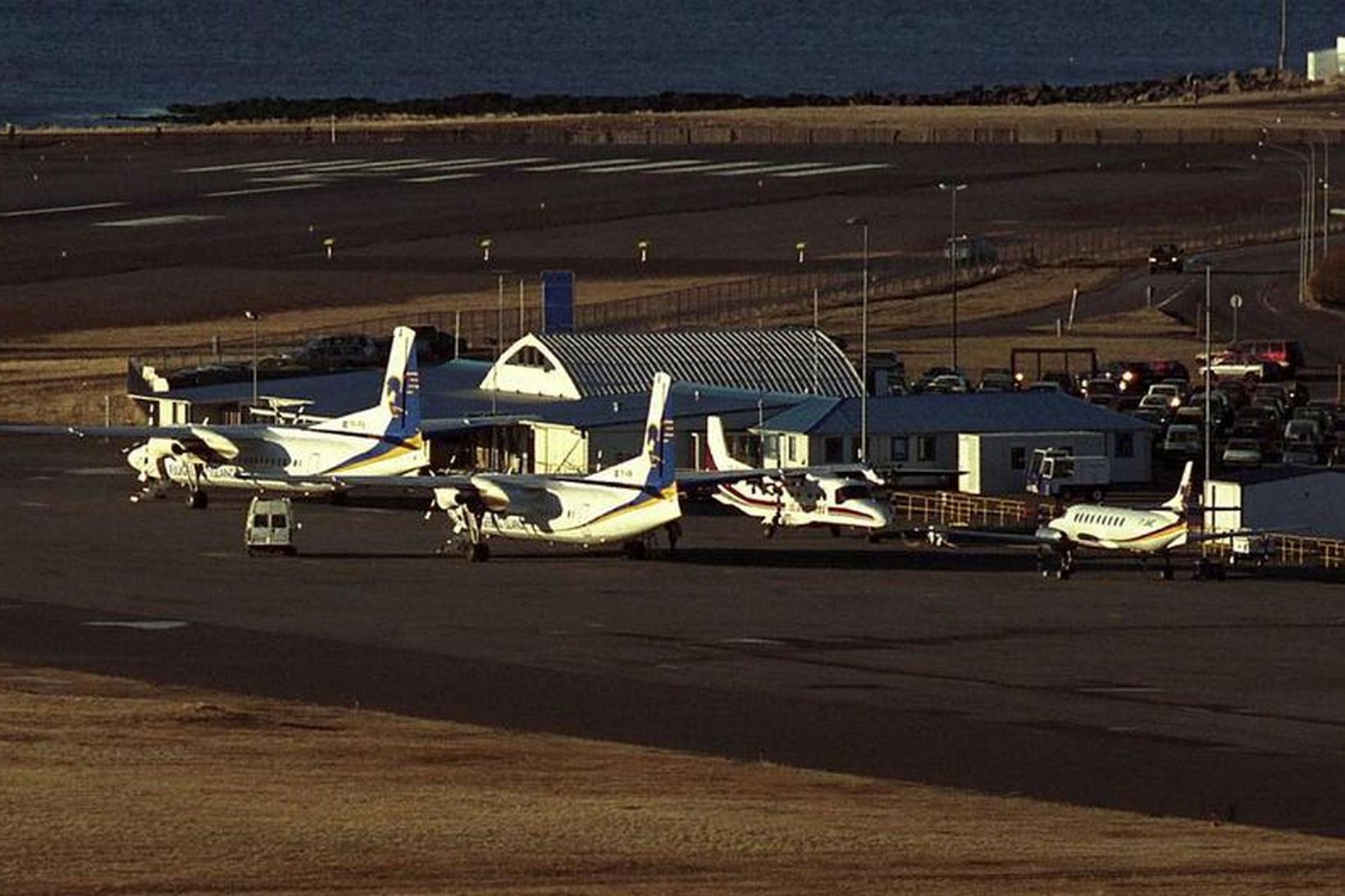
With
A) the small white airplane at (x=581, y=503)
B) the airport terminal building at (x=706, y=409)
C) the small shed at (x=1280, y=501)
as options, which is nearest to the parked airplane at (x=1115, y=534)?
the small shed at (x=1280, y=501)

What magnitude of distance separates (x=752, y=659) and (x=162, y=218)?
112911 mm

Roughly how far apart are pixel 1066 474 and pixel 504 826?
51.0 metres

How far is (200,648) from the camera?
221 feet

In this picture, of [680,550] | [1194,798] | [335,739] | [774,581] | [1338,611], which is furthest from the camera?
[680,550]

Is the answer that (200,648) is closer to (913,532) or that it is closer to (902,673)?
(902,673)

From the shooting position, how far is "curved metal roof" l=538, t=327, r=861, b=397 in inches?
4210

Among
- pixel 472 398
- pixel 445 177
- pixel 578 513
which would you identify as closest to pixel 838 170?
pixel 445 177

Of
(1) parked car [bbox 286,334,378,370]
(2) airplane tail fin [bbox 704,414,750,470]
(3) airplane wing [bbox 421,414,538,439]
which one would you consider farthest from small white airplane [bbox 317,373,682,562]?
(1) parked car [bbox 286,334,378,370]

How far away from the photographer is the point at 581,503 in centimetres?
8200

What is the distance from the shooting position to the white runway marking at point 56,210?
17750 cm

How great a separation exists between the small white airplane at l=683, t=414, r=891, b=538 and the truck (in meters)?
7.31

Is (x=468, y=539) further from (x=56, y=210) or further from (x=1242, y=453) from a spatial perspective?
(x=56, y=210)

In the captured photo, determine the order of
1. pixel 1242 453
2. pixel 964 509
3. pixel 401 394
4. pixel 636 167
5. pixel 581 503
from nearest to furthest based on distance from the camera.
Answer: pixel 581 503 → pixel 964 509 → pixel 401 394 → pixel 1242 453 → pixel 636 167

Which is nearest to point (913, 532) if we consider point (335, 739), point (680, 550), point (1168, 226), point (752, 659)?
point (680, 550)
